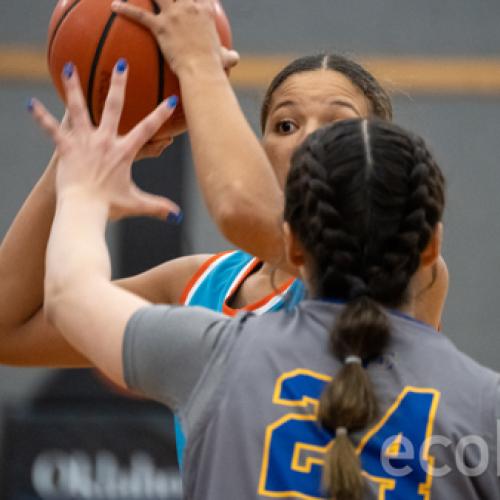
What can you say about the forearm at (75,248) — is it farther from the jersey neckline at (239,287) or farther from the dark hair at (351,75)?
the dark hair at (351,75)

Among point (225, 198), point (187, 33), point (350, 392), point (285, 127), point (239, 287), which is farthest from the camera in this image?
point (239, 287)

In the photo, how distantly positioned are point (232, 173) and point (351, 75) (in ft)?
2.13

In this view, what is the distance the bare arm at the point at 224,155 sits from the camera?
55.7 inches

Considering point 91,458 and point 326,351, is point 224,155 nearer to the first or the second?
point 326,351

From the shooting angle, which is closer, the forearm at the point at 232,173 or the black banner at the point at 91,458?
the forearm at the point at 232,173

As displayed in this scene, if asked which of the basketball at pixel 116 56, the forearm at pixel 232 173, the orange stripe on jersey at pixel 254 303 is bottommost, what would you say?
the orange stripe on jersey at pixel 254 303

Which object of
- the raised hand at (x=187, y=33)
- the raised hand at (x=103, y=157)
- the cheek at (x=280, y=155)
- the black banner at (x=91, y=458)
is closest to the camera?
the raised hand at (x=103, y=157)

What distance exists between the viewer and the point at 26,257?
1.81m


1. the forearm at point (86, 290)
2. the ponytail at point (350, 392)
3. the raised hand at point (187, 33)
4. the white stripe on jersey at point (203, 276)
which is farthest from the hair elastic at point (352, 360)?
the white stripe on jersey at point (203, 276)

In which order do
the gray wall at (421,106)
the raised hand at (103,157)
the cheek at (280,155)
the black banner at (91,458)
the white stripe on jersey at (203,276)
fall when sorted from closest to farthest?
1. the raised hand at (103,157)
2. the cheek at (280,155)
3. the white stripe on jersey at (203,276)
4. the black banner at (91,458)
5. the gray wall at (421,106)

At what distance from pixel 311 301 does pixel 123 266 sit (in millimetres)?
3386

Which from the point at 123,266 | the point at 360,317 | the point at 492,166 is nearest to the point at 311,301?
the point at 360,317

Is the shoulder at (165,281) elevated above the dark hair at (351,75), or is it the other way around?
the dark hair at (351,75)

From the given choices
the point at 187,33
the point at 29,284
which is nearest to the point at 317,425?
the point at 187,33
